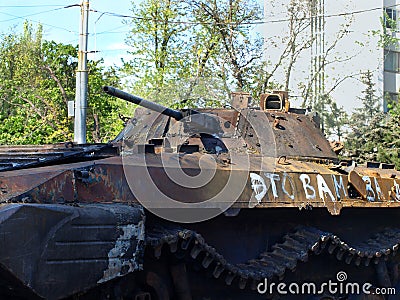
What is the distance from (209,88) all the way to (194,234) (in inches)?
310

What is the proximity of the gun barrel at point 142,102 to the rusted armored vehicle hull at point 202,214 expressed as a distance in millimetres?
28

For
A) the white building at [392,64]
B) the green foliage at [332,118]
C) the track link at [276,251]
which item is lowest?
the track link at [276,251]

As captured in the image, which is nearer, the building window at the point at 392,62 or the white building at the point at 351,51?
the white building at the point at 351,51

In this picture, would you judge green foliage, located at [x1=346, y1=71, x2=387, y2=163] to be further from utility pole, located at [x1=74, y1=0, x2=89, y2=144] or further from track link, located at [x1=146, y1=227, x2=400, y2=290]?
track link, located at [x1=146, y1=227, x2=400, y2=290]

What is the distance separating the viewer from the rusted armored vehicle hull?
613 centimetres

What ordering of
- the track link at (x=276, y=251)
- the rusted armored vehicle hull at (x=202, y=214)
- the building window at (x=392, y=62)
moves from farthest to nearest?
the building window at (x=392, y=62), the track link at (x=276, y=251), the rusted armored vehicle hull at (x=202, y=214)

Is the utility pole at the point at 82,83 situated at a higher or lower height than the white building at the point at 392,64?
lower

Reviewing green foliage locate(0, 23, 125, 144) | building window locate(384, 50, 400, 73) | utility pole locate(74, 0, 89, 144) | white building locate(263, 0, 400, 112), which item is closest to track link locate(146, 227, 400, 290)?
utility pole locate(74, 0, 89, 144)

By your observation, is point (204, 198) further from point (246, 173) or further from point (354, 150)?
point (354, 150)

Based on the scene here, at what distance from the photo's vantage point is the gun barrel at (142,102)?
835cm

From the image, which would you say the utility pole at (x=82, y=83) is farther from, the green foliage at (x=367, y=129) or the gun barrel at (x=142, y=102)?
the green foliage at (x=367, y=129)

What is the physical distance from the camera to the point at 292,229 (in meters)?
9.05

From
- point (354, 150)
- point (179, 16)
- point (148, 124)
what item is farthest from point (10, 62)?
point (148, 124)

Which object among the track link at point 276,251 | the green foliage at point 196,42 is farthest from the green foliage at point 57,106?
the track link at point 276,251
